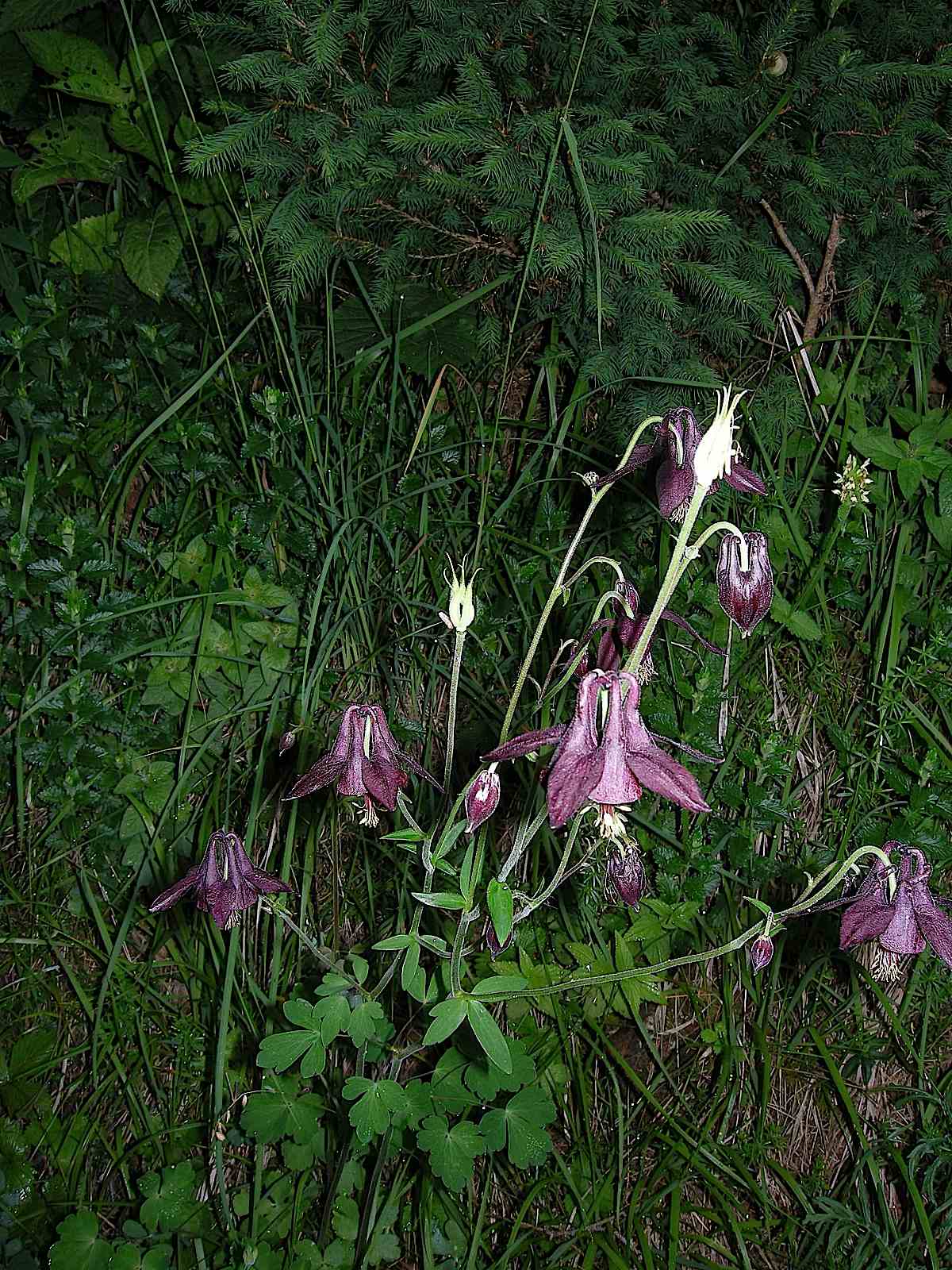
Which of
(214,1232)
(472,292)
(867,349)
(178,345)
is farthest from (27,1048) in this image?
(867,349)

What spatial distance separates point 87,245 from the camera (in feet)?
9.40

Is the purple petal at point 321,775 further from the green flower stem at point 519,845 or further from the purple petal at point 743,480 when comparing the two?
the purple petal at point 743,480

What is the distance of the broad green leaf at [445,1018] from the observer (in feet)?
4.20

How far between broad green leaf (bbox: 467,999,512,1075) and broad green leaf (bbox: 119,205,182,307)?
2177 mm

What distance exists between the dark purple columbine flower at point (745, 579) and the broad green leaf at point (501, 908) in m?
0.44

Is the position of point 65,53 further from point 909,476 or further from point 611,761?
point 611,761

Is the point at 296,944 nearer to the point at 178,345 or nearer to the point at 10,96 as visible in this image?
the point at 178,345

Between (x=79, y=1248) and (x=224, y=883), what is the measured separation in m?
1.09

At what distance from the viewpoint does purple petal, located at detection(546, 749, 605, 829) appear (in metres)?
A: 0.99

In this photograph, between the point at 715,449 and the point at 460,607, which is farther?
the point at 460,607

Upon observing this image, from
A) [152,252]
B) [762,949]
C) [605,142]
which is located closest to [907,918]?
[762,949]

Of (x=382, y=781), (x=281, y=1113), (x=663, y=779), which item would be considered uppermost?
(x=663, y=779)

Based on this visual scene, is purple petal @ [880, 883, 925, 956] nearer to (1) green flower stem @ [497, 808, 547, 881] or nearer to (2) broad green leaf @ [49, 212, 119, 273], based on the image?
(1) green flower stem @ [497, 808, 547, 881]

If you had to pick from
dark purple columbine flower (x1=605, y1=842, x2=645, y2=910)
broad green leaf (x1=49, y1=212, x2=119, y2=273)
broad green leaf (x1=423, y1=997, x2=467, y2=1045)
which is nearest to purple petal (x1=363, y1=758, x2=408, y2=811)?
broad green leaf (x1=423, y1=997, x2=467, y2=1045)
